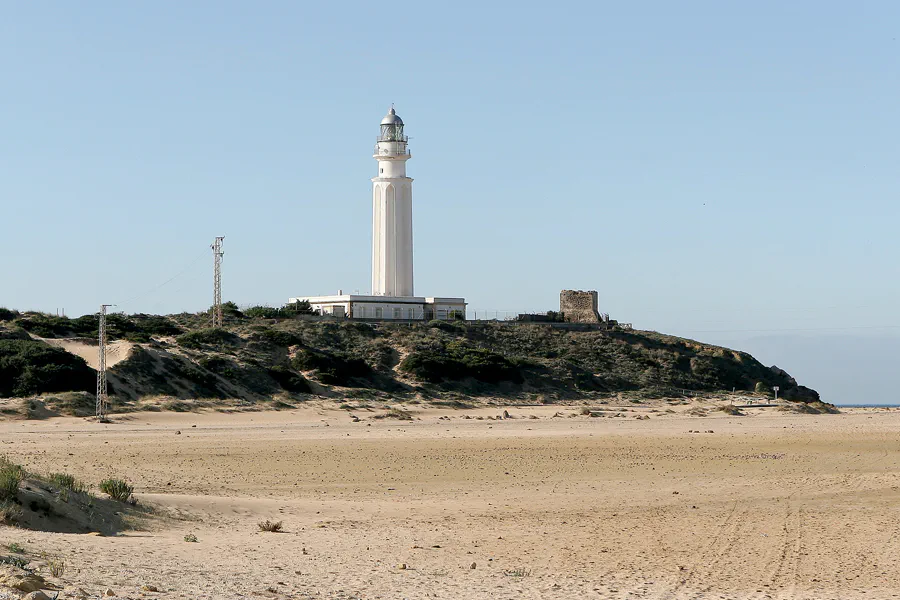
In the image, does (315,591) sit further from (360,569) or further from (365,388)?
(365,388)

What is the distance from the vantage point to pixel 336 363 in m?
50.7

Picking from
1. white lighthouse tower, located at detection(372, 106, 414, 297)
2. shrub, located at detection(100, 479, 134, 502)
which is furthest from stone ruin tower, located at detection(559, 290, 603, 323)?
shrub, located at detection(100, 479, 134, 502)

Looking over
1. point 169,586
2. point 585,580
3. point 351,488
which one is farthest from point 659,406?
point 169,586

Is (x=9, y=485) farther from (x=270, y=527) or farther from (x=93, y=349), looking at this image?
(x=93, y=349)

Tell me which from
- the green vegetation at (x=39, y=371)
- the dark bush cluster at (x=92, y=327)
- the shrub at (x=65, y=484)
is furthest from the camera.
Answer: the dark bush cluster at (x=92, y=327)

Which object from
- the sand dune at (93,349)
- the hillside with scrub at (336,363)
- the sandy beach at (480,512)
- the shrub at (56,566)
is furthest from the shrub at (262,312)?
the shrub at (56,566)

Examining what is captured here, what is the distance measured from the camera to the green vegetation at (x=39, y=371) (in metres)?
39.8

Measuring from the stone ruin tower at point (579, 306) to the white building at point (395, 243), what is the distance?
24.7ft

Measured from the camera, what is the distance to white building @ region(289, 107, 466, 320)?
6825cm

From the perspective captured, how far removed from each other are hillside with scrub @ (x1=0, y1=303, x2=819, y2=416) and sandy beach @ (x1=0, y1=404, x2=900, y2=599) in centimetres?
620

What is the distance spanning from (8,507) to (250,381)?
1290 inches

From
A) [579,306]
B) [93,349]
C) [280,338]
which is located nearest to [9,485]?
[93,349]

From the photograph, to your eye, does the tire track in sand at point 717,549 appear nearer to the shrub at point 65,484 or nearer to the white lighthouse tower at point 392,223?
the shrub at point 65,484

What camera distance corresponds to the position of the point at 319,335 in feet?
189
